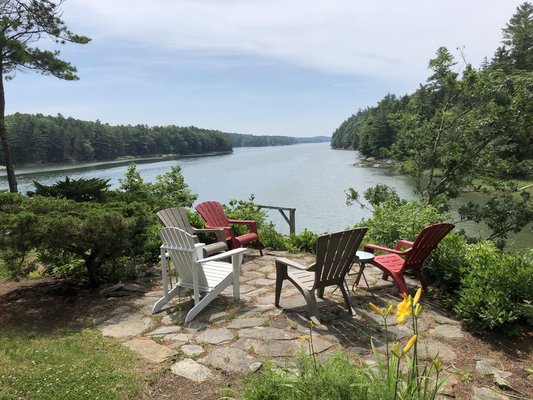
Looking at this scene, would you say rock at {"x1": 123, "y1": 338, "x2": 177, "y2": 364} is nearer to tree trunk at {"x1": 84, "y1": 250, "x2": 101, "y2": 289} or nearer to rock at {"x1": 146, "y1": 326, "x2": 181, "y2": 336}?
rock at {"x1": 146, "y1": 326, "x2": 181, "y2": 336}

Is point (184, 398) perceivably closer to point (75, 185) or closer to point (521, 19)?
point (75, 185)

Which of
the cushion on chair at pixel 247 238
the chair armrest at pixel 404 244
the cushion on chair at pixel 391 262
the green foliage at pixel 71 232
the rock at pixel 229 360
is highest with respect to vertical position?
the green foliage at pixel 71 232

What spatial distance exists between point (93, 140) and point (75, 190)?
6213 cm

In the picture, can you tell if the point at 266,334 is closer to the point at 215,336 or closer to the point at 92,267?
the point at 215,336

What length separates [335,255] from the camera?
131 inches

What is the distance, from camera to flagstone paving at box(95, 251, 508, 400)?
270 centimetres

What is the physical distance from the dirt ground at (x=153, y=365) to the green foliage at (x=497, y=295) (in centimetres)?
13

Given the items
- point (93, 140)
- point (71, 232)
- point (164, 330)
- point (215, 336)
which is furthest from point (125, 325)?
point (93, 140)

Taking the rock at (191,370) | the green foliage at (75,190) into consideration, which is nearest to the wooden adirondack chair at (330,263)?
the rock at (191,370)

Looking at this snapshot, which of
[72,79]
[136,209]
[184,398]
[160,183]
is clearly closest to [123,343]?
[184,398]

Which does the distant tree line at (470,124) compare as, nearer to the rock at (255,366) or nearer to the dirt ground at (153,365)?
the dirt ground at (153,365)

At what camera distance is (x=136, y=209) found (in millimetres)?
4512

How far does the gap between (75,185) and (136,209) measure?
4.60 ft

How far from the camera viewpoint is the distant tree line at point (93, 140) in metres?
50.9
